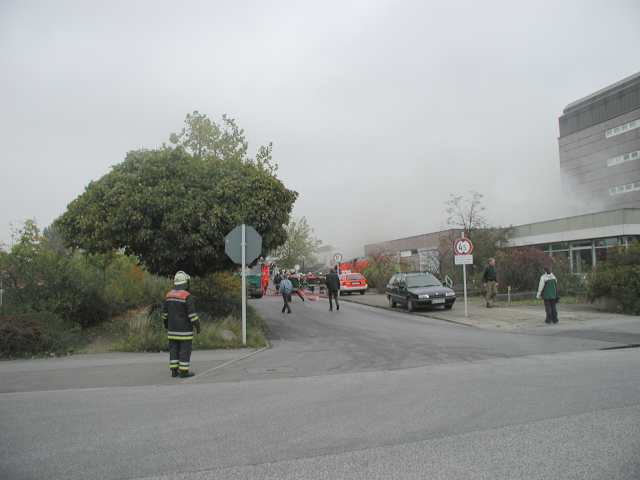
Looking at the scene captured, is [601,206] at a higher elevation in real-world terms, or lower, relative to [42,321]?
higher

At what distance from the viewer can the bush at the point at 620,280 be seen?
627 inches

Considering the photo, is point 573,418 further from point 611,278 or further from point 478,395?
point 611,278

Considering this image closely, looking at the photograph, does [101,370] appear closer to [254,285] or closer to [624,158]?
[254,285]

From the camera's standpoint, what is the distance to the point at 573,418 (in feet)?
17.2

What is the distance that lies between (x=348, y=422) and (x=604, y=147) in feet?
180

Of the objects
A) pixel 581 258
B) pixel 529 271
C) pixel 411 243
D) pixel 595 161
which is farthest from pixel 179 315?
pixel 595 161

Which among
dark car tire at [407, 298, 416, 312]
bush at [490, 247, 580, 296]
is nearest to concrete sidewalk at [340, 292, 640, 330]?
dark car tire at [407, 298, 416, 312]

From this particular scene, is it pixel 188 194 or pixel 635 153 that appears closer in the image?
pixel 188 194

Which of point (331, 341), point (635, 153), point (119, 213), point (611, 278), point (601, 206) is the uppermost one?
point (635, 153)

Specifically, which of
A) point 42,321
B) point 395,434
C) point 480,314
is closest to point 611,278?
point 480,314

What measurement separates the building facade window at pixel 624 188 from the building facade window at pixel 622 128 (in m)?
5.08

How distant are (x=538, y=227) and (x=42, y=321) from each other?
29627mm

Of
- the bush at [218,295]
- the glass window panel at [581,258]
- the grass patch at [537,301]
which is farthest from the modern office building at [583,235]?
the bush at [218,295]

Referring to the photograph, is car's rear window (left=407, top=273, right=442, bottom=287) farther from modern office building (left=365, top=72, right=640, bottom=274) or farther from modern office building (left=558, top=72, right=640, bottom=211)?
modern office building (left=558, top=72, right=640, bottom=211)
